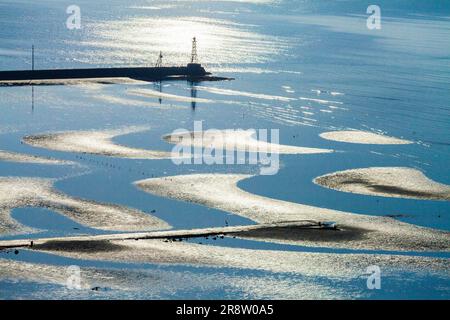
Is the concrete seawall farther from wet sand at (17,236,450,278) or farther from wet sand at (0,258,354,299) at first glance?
wet sand at (0,258,354,299)

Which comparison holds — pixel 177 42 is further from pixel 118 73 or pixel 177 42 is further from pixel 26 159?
pixel 26 159

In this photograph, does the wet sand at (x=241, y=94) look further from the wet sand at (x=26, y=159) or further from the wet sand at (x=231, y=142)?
the wet sand at (x=26, y=159)

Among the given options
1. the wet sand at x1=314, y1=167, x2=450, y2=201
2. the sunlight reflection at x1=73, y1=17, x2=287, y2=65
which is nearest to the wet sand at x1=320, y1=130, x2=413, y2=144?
the wet sand at x1=314, y1=167, x2=450, y2=201

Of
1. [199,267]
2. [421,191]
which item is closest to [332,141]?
[421,191]

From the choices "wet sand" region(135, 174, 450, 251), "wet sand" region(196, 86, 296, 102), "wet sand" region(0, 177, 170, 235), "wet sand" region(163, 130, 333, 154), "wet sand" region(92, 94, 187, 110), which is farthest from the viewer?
"wet sand" region(196, 86, 296, 102)

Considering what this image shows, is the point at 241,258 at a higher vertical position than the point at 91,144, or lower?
lower

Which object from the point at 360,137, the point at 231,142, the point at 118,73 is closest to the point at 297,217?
the point at 231,142

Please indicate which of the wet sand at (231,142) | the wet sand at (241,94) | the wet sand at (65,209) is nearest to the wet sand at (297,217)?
the wet sand at (65,209)
